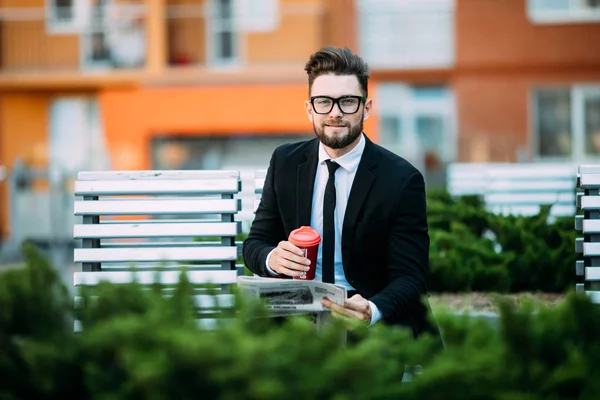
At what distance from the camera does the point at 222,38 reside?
1057 inches

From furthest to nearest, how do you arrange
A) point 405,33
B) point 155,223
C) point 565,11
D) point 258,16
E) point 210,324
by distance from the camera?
point 258,16, point 405,33, point 565,11, point 155,223, point 210,324

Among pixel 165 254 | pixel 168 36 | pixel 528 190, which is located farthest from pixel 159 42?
pixel 165 254

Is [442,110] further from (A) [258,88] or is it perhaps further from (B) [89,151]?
(B) [89,151]

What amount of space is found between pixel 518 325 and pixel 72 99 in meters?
26.1

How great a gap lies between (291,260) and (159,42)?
73.9 ft

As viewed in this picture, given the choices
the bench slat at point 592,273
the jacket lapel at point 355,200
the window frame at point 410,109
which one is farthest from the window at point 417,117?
the jacket lapel at point 355,200

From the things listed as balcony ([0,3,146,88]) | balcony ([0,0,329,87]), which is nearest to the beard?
balcony ([0,0,329,87])

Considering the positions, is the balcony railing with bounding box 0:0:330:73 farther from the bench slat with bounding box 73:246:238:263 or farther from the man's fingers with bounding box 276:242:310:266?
the man's fingers with bounding box 276:242:310:266

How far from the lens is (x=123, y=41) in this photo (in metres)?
26.8

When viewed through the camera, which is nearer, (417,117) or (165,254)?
(165,254)

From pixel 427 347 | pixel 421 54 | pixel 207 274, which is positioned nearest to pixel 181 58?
pixel 421 54

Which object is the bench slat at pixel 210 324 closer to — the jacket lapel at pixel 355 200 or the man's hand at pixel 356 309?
the man's hand at pixel 356 309

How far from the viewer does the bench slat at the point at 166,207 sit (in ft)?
15.5

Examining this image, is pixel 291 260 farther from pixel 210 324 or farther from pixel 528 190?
pixel 528 190
